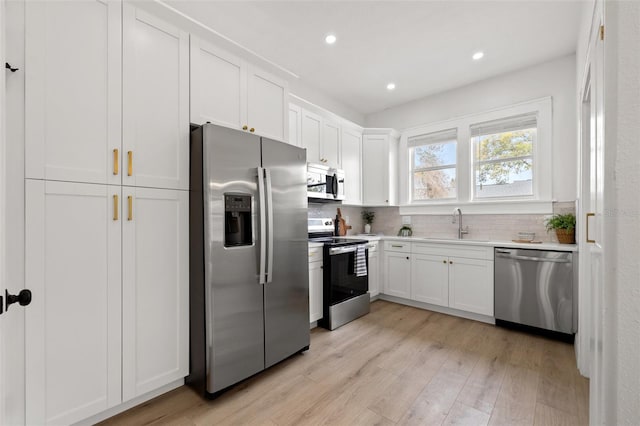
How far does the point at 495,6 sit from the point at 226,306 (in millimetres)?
3272

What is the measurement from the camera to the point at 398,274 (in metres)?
4.05

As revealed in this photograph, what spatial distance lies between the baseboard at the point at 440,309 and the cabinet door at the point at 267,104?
2.73 meters

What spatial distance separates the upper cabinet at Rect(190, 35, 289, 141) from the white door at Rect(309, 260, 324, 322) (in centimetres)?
138

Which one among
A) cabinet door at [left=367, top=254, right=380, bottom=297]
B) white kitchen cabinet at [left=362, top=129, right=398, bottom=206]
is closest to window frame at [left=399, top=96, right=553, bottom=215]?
white kitchen cabinet at [left=362, top=129, right=398, bottom=206]

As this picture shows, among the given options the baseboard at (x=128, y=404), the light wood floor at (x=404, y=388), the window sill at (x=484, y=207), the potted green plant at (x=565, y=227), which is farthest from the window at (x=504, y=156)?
the baseboard at (x=128, y=404)

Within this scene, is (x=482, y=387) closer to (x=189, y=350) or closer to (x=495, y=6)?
(x=189, y=350)

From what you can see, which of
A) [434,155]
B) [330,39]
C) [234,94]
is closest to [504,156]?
[434,155]

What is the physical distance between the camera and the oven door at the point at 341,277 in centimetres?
320

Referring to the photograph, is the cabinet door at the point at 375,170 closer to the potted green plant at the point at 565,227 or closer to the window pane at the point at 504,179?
the window pane at the point at 504,179

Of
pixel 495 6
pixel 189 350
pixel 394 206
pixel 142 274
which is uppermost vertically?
pixel 495 6

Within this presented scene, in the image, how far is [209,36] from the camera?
7.23ft

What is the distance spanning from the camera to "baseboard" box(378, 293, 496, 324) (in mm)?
3387

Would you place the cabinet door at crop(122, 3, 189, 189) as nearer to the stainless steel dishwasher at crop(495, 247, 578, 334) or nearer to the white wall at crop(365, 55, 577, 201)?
the stainless steel dishwasher at crop(495, 247, 578, 334)

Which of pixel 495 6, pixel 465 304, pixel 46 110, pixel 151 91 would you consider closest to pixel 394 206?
pixel 465 304
